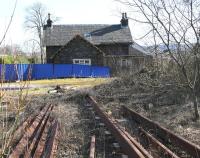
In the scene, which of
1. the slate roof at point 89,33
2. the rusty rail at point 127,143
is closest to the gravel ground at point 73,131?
the rusty rail at point 127,143

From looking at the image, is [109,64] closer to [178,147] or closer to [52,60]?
[52,60]

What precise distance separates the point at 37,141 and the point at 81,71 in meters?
41.6

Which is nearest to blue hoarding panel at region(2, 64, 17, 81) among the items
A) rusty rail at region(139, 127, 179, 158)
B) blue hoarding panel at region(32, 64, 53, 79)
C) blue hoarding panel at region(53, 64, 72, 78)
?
rusty rail at region(139, 127, 179, 158)

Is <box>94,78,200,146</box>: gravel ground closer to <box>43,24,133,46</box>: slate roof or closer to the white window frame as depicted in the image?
the white window frame

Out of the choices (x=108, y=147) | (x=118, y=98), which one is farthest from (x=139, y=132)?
(x=118, y=98)

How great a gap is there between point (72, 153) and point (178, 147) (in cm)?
189

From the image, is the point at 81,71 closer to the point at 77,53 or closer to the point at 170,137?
the point at 77,53

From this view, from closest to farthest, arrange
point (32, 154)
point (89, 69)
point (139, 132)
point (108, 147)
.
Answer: point (32, 154) → point (108, 147) → point (139, 132) → point (89, 69)

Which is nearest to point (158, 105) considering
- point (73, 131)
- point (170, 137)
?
point (73, 131)

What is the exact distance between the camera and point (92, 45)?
5653 centimetres

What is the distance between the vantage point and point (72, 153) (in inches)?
338

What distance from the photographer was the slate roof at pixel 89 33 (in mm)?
59741

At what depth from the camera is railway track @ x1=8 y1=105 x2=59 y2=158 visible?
7973 mm

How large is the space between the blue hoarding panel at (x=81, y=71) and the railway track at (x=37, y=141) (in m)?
38.5
